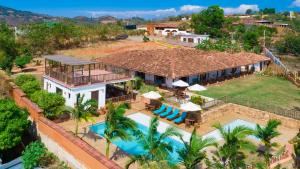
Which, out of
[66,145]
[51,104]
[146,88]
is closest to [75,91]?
[51,104]

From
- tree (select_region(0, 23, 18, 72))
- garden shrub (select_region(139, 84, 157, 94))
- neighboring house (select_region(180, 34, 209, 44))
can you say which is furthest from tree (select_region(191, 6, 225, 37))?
garden shrub (select_region(139, 84, 157, 94))

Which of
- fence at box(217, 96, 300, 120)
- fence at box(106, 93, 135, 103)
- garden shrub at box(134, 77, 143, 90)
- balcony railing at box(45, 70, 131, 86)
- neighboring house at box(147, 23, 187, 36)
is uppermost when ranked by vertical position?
neighboring house at box(147, 23, 187, 36)

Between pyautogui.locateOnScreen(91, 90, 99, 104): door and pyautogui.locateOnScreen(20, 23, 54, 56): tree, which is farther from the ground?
pyautogui.locateOnScreen(20, 23, 54, 56): tree

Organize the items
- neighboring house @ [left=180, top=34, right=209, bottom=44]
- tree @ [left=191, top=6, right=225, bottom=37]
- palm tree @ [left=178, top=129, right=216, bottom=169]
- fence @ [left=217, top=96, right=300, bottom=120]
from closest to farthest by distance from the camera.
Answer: palm tree @ [left=178, top=129, right=216, bottom=169]
fence @ [left=217, top=96, right=300, bottom=120]
neighboring house @ [left=180, top=34, right=209, bottom=44]
tree @ [left=191, top=6, right=225, bottom=37]

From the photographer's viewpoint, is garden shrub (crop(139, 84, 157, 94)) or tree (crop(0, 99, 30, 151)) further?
garden shrub (crop(139, 84, 157, 94))

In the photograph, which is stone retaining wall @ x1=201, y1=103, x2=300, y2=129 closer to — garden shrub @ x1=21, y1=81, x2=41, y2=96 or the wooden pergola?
the wooden pergola

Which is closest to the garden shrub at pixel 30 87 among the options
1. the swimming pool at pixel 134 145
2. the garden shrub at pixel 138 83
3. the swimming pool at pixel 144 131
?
the swimming pool at pixel 144 131

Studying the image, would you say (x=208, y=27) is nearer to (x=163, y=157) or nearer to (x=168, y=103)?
(x=168, y=103)

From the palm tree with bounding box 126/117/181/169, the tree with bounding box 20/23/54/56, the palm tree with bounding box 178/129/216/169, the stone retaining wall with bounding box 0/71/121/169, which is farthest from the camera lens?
the tree with bounding box 20/23/54/56

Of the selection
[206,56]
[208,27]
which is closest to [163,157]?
[206,56]
